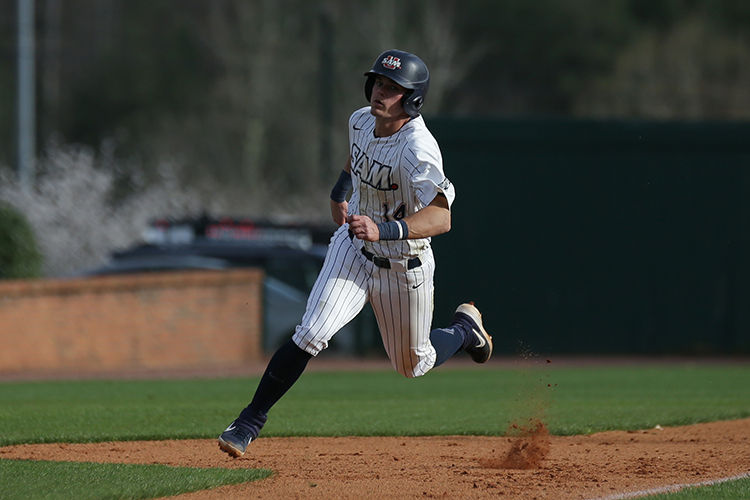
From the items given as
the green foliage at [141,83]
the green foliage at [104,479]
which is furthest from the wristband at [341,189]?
the green foliage at [141,83]

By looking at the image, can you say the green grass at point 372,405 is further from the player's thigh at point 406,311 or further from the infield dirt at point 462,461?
the player's thigh at point 406,311

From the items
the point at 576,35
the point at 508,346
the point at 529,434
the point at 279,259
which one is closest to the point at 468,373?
the point at 508,346

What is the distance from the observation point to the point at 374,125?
5715 mm

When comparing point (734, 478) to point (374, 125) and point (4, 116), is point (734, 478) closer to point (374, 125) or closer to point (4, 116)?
point (374, 125)

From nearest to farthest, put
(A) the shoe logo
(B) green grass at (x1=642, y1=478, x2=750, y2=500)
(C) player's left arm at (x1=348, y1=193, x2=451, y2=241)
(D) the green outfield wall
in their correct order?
(B) green grass at (x1=642, y1=478, x2=750, y2=500) → (C) player's left arm at (x1=348, y1=193, x2=451, y2=241) → (A) the shoe logo → (D) the green outfield wall

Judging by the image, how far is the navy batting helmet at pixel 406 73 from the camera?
5.44 meters

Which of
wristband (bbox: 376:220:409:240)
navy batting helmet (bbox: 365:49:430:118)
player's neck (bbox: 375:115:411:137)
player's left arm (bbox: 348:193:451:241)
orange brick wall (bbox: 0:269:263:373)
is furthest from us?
orange brick wall (bbox: 0:269:263:373)

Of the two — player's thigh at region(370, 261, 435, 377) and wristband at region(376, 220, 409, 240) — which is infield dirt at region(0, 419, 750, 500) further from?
wristband at region(376, 220, 409, 240)

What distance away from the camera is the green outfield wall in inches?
628

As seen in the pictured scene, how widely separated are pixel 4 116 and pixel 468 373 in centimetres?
3120

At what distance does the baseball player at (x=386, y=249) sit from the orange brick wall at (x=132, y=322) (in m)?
8.40

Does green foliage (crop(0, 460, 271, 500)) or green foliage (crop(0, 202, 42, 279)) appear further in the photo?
green foliage (crop(0, 202, 42, 279))

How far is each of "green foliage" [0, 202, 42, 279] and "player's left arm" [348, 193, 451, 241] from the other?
379 inches

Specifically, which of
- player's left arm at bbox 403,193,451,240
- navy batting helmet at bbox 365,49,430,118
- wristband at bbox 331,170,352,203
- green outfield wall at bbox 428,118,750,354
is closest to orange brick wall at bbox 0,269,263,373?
green outfield wall at bbox 428,118,750,354
